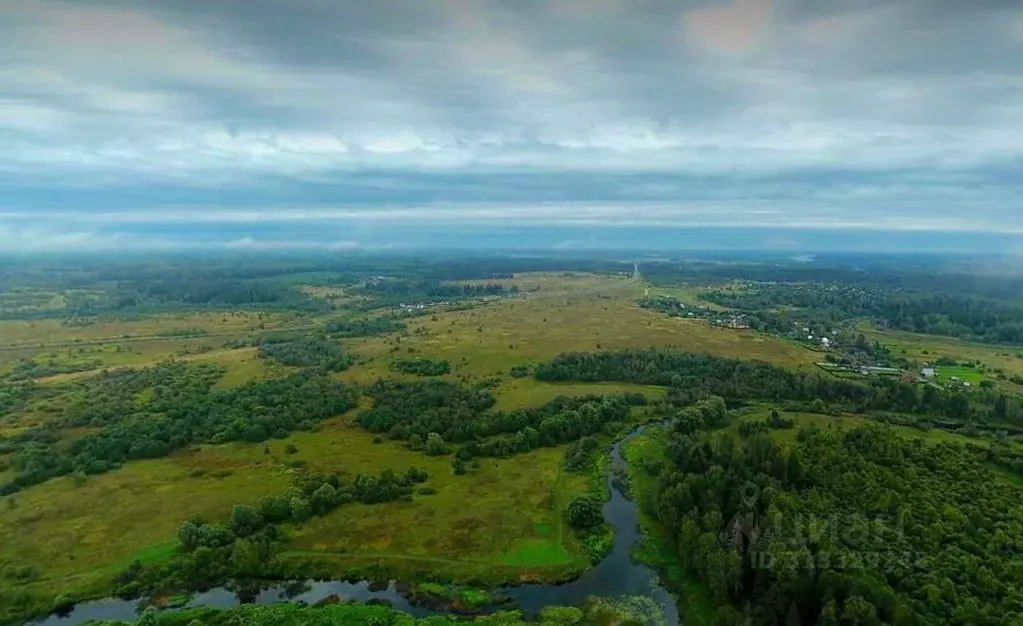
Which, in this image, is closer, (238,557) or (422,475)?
(238,557)

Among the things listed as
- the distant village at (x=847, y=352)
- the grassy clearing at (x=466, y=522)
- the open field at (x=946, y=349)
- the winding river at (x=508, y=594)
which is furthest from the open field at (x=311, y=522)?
the open field at (x=946, y=349)

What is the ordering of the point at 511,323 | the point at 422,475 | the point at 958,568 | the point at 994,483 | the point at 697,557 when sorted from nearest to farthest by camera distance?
the point at 958,568, the point at 697,557, the point at 994,483, the point at 422,475, the point at 511,323

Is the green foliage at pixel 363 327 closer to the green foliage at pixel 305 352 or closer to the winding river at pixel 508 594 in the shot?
the green foliage at pixel 305 352

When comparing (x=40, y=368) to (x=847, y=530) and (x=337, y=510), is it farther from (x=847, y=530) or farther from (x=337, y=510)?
(x=847, y=530)

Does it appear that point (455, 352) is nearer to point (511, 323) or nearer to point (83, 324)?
point (511, 323)

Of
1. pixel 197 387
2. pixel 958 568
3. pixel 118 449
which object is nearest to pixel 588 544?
pixel 958 568

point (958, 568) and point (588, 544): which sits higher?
point (958, 568)

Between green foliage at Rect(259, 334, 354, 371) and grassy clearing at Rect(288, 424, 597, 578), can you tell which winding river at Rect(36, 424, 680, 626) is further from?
green foliage at Rect(259, 334, 354, 371)
